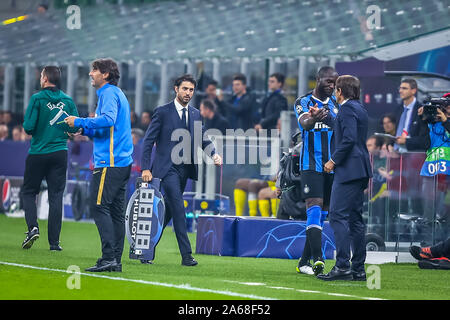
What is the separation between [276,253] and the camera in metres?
13.0

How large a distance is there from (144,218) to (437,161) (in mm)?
3544

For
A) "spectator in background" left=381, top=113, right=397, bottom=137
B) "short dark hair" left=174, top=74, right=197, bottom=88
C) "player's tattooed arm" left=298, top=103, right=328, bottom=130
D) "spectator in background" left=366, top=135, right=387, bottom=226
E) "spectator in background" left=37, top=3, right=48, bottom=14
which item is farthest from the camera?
"spectator in background" left=37, top=3, right=48, bottom=14

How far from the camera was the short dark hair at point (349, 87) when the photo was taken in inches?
392

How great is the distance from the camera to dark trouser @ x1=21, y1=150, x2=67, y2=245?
41.4ft

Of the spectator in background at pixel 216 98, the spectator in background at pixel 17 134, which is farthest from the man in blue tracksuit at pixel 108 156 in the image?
the spectator in background at pixel 17 134

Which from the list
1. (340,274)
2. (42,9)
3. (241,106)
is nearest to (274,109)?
(241,106)

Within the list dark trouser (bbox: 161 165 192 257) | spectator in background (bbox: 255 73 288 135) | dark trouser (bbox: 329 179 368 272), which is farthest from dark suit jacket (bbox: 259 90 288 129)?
dark trouser (bbox: 329 179 368 272)

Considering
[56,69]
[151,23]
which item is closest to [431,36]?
[56,69]

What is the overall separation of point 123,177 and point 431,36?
24.5ft

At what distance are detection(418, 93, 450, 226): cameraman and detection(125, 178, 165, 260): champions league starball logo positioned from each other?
325 centimetres

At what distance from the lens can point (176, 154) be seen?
11.3 m

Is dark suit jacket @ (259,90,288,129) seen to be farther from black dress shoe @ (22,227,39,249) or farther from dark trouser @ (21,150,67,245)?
black dress shoe @ (22,227,39,249)

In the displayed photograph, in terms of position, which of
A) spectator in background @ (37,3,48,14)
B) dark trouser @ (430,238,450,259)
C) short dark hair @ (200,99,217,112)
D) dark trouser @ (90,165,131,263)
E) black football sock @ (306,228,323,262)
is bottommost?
dark trouser @ (430,238,450,259)

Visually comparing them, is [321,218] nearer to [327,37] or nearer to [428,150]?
[428,150]
